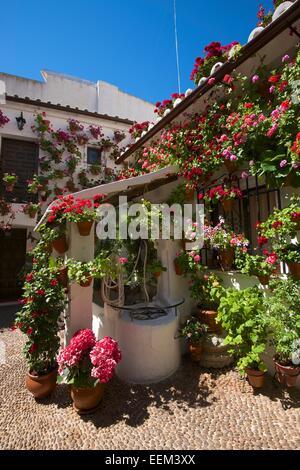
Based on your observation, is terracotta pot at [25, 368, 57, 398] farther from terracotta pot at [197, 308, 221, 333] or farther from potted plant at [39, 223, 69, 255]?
terracotta pot at [197, 308, 221, 333]

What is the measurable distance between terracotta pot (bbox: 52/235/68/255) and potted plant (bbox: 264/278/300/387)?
3589mm

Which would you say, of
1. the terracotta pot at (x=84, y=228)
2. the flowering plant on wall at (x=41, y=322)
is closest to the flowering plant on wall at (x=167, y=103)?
the terracotta pot at (x=84, y=228)

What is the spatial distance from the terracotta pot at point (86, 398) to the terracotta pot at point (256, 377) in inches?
86.0

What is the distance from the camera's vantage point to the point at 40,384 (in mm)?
3572

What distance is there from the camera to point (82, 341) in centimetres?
347

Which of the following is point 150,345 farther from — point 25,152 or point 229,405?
point 25,152

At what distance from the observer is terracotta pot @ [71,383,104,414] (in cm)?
324

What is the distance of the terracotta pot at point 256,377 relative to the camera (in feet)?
11.5

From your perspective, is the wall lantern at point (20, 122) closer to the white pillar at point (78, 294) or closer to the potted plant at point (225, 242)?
the white pillar at point (78, 294)

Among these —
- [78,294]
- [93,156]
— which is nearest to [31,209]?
[93,156]
